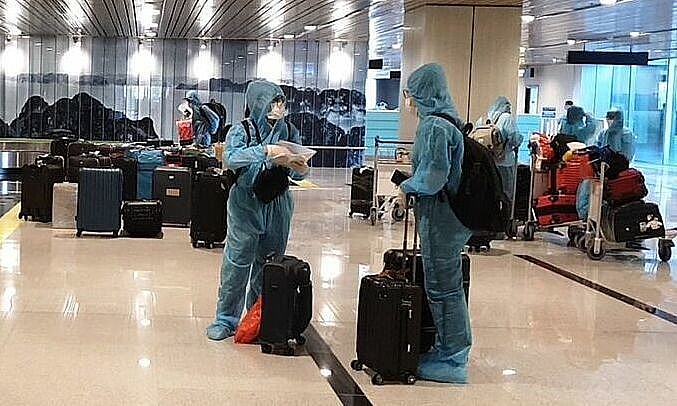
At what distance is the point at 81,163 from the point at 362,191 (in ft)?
12.9

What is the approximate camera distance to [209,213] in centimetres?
976

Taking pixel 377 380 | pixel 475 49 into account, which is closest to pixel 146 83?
pixel 475 49

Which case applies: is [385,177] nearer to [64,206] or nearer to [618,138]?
[618,138]

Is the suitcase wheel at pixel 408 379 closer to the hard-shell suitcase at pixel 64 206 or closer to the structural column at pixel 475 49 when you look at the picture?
the structural column at pixel 475 49

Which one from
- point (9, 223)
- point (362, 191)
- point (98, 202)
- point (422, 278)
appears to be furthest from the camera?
point (362, 191)

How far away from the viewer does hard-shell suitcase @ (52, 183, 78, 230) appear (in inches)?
424

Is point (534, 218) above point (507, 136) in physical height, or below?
below

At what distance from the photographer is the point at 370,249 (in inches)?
403

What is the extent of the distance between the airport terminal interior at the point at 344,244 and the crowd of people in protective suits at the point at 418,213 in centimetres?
1

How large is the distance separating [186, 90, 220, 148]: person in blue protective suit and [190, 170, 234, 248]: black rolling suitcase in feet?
15.1

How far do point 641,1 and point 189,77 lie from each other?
13444 millimetres

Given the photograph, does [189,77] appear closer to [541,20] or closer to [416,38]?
[541,20]

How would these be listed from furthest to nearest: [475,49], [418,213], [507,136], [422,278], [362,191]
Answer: [362,191]
[475,49]
[507,136]
[422,278]
[418,213]

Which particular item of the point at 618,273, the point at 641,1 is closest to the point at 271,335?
the point at 618,273
